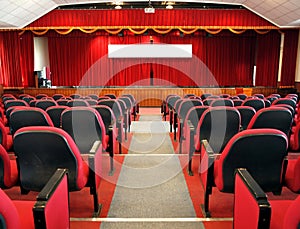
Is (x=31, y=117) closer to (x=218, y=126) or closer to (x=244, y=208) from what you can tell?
(x=218, y=126)

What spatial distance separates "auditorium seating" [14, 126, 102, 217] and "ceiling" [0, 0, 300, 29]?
8.51m

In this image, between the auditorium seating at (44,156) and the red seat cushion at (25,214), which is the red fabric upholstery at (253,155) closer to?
the auditorium seating at (44,156)

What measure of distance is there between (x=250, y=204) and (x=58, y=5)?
12.3 meters

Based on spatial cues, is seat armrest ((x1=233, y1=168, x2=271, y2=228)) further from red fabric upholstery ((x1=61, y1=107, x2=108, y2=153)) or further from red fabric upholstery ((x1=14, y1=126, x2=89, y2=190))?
red fabric upholstery ((x1=61, y1=107, x2=108, y2=153))

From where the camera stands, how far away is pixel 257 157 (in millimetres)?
2209

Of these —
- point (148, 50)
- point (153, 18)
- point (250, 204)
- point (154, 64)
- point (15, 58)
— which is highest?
point (153, 18)

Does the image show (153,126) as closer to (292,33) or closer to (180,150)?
(180,150)

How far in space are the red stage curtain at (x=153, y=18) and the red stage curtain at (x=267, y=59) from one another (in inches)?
45.1

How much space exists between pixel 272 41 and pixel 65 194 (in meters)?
13.4

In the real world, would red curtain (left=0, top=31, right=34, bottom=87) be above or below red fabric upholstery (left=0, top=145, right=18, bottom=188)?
above

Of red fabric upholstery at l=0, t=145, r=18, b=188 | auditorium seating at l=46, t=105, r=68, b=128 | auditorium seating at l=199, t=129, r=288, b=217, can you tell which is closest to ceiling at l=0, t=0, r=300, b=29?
auditorium seating at l=46, t=105, r=68, b=128

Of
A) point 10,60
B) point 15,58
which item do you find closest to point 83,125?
point 15,58

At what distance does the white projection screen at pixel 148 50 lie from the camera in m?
13.4

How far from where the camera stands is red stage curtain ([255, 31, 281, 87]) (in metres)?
13.1
